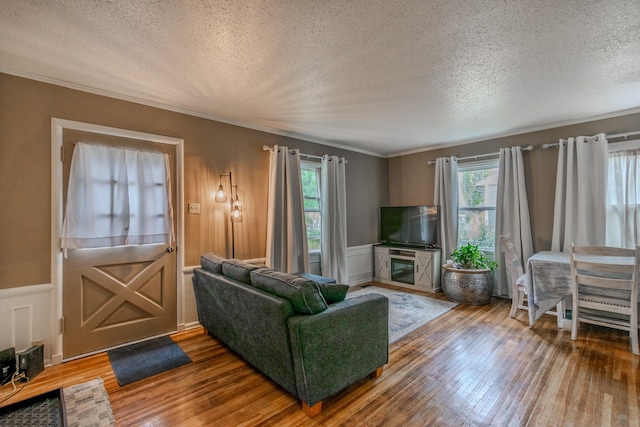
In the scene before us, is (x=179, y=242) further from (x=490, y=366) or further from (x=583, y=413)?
(x=583, y=413)

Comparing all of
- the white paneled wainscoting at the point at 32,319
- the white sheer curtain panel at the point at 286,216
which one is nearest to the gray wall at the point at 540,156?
the white sheer curtain panel at the point at 286,216

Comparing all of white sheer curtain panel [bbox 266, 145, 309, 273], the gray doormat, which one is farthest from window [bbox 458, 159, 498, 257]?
the gray doormat

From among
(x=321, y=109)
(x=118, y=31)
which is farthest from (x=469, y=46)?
(x=118, y=31)

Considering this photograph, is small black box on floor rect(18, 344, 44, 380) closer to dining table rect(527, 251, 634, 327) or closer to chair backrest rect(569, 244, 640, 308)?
dining table rect(527, 251, 634, 327)

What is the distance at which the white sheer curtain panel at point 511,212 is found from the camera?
418 centimetres

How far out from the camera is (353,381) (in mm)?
2113

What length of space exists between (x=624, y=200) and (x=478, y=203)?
1695mm

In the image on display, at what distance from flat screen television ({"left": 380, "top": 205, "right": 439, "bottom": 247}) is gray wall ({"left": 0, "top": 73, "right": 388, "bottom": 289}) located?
1800mm

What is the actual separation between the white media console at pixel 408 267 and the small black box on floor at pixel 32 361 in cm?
470

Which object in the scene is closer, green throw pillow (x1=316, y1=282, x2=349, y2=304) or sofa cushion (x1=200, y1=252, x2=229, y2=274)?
green throw pillow (x1=316, y1=282, x2=349, y2=304)

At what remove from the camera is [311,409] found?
1.89 meters

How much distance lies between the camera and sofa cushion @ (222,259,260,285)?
2455mm

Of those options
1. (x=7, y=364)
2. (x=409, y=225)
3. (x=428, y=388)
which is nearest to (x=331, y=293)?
(x=428, y=388)

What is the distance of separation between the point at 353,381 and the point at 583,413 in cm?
Result: 150
